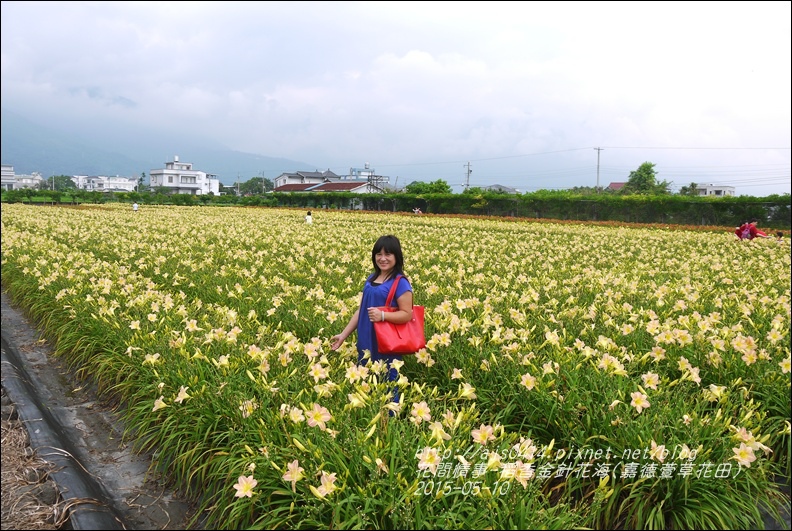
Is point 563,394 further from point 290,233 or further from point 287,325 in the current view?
point 290,233

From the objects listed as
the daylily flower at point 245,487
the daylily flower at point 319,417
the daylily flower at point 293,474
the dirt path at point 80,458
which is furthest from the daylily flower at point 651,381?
the dirt path at point 80,458

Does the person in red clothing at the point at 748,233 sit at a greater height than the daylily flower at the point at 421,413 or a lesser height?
greater

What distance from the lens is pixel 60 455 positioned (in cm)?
354

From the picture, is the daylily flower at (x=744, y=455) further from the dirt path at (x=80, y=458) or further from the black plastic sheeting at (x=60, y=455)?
the black plastic sheeting at (x=60, y=455)

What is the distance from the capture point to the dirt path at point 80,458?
3.02m

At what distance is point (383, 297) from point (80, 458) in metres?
2.31

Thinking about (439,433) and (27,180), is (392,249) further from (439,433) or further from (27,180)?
(27,180)

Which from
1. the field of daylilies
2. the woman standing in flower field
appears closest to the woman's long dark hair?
the woman standing in flower field

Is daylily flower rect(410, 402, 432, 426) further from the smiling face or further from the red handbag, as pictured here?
the smiling face

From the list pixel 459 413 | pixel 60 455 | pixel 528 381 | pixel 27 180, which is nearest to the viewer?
pixel 459 413

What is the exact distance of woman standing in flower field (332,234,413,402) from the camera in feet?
12.6

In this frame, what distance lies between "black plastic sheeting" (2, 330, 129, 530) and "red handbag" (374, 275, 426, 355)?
1851mm

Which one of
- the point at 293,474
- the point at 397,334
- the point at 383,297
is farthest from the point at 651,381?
the point at 293,474

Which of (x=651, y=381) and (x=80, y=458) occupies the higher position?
(x=651, y=381)
